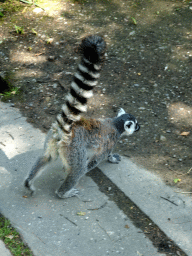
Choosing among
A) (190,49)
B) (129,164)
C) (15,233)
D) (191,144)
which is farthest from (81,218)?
(190,49)

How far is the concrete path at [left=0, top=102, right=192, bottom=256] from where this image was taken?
8.11 ft

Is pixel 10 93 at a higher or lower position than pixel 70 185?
lower

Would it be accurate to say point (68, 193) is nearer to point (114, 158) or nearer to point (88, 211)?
point (88, 211)

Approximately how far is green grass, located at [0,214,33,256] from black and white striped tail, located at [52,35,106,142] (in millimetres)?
876

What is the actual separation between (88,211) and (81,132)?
0.72 m

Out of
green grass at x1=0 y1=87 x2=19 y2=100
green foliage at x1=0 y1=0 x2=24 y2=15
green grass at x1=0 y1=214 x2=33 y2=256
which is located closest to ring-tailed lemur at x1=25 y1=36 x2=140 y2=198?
green grass at x1=0 y1=214 x2=33 y2=256

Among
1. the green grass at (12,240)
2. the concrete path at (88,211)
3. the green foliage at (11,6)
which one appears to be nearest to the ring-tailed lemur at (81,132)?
the concrete path at (88,211)

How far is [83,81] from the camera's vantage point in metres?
2.23

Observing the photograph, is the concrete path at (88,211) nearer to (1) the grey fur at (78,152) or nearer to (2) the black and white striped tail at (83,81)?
(1) the grey fur at (78,152)

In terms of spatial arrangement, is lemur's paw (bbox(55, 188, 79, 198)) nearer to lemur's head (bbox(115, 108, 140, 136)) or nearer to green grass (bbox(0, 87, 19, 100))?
lemur's head (bbox(115, 108, 140, 136))

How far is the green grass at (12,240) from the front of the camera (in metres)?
2.37

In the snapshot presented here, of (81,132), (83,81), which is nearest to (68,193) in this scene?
(81,132)

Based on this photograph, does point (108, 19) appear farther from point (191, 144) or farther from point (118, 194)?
point (118, 194)

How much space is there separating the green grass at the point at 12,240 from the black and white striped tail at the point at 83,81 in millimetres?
876
